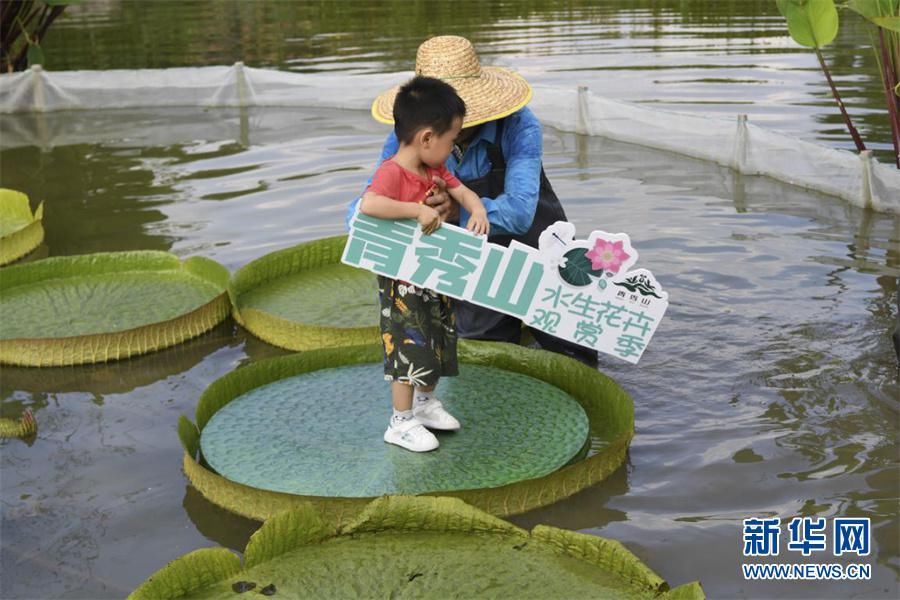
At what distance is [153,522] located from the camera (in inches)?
117

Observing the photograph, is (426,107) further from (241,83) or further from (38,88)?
(38,88)

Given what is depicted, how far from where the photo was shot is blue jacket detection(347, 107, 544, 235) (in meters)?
3.12

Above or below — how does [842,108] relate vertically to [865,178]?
above

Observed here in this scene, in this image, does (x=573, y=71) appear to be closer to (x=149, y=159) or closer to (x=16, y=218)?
(x=149, y=159)

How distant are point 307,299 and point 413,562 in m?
2.14

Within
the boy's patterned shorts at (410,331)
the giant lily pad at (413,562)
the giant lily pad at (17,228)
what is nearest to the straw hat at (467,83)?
the boy's patterned shorts at (410,331)

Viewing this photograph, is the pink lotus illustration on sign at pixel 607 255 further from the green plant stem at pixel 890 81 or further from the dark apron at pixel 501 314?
the green plant stem at pixel 890 81

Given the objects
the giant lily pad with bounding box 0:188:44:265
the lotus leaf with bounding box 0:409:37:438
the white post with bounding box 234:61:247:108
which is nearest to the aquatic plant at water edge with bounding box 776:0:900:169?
the lotus leaf with bounding box 0:409:37:438

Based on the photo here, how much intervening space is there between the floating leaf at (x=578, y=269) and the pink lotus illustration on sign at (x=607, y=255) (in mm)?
13

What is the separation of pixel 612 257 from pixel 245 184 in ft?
13.4

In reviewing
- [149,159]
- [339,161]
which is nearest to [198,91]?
[149,159]

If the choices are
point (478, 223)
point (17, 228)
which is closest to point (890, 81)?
point (478, 223)

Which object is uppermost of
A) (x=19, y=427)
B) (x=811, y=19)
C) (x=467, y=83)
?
(x=811, y=19)

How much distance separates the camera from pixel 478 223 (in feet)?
9.50
